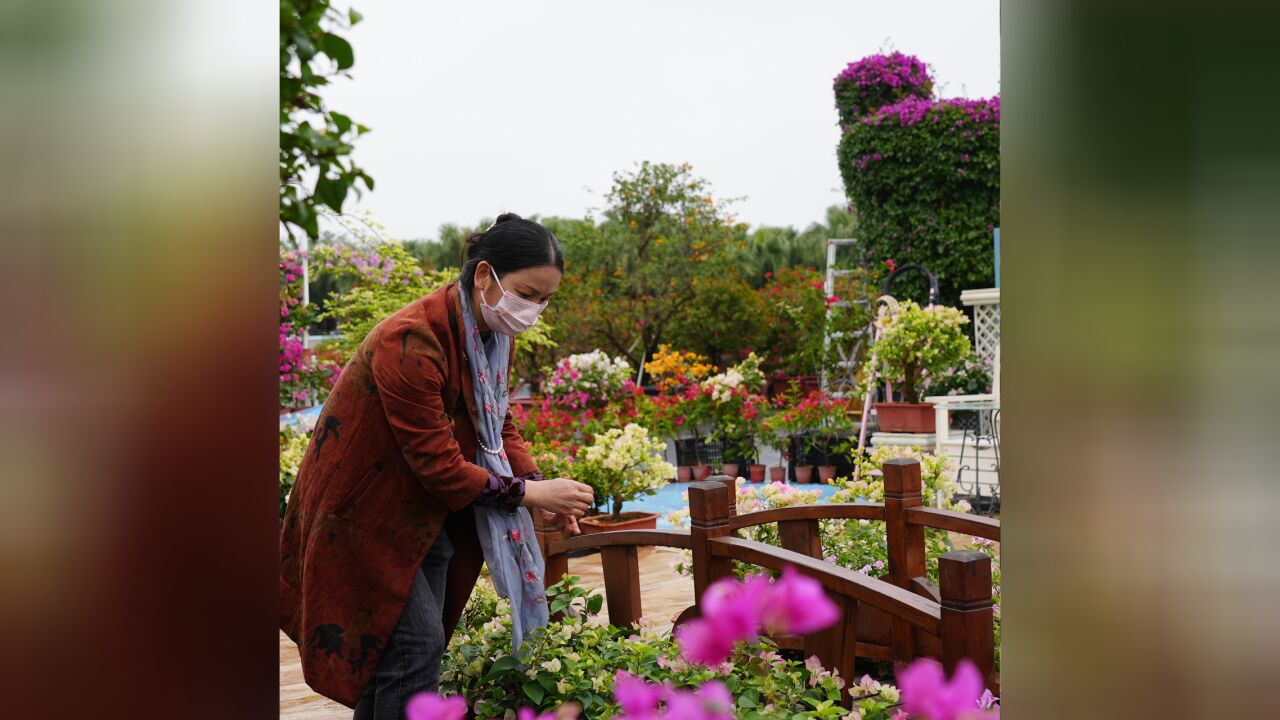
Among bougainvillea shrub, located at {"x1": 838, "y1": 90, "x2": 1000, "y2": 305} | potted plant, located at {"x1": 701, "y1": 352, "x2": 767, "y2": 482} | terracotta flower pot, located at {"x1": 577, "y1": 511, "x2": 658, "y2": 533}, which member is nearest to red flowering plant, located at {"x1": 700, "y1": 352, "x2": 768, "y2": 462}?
potted plant, located at {"x1": 701, "y1": 352, "x2": 767, "y2": 482}

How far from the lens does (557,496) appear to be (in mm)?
1950

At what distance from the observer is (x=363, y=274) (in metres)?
8.34

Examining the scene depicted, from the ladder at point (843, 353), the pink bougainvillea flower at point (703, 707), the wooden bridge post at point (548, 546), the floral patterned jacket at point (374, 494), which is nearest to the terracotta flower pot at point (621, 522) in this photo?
the wooden bridge post at point (548, 546)

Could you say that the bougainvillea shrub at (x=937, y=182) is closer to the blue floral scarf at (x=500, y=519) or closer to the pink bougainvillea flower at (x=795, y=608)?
the blue floral scarf at (x=500, y=519)

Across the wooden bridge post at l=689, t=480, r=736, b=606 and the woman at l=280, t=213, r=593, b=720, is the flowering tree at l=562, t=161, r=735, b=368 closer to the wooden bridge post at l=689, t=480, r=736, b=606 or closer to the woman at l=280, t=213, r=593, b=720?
the wooden bridge post at l=689, t=480, r=736, b=606

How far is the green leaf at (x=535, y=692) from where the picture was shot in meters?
1.98

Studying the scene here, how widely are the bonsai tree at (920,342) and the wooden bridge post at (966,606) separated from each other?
5.57 metres
